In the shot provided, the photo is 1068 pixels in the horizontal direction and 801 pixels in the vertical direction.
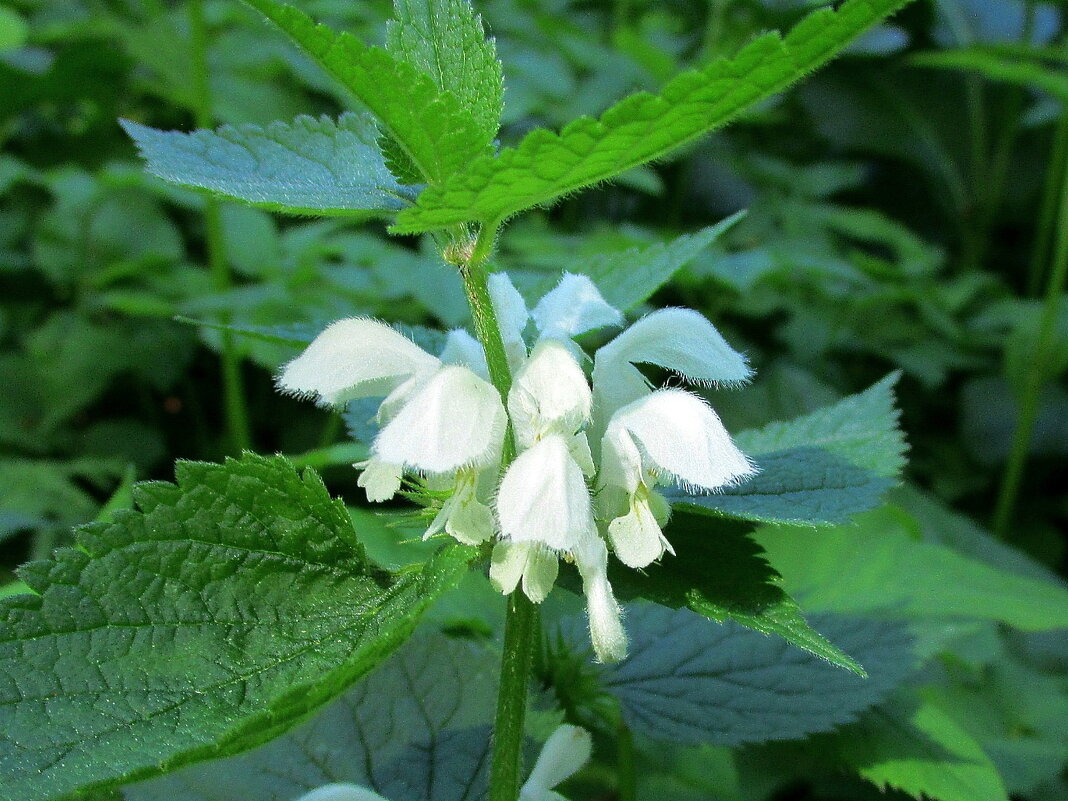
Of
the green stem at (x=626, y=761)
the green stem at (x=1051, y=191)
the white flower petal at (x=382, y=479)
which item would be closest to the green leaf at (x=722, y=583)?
the white flower petal at (x=382, y=479)

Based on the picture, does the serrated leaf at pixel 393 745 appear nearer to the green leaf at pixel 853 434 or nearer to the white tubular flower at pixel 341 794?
the white tubular flower at pixel 341 794

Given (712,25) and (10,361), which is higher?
(712,25)

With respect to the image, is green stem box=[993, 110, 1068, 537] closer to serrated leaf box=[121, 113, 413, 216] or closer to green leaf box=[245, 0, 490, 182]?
serrated leaf box=[121, 113, 413, 216]

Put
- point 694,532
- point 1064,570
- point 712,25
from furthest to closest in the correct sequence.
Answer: point 712,25 < point 1064,570 < point 694,532

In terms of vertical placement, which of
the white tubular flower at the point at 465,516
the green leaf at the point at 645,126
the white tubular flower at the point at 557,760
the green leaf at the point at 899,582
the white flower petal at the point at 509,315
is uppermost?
the green leaf at the point at 645,126

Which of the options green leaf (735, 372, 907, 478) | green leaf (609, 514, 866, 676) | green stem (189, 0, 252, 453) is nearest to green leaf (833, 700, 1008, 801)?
green leaf (735, 372, 907, 478)

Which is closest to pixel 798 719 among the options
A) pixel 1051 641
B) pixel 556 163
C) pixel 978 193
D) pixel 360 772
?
pixel 360 772

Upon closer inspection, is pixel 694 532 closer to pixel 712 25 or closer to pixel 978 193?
pixel 712 25
